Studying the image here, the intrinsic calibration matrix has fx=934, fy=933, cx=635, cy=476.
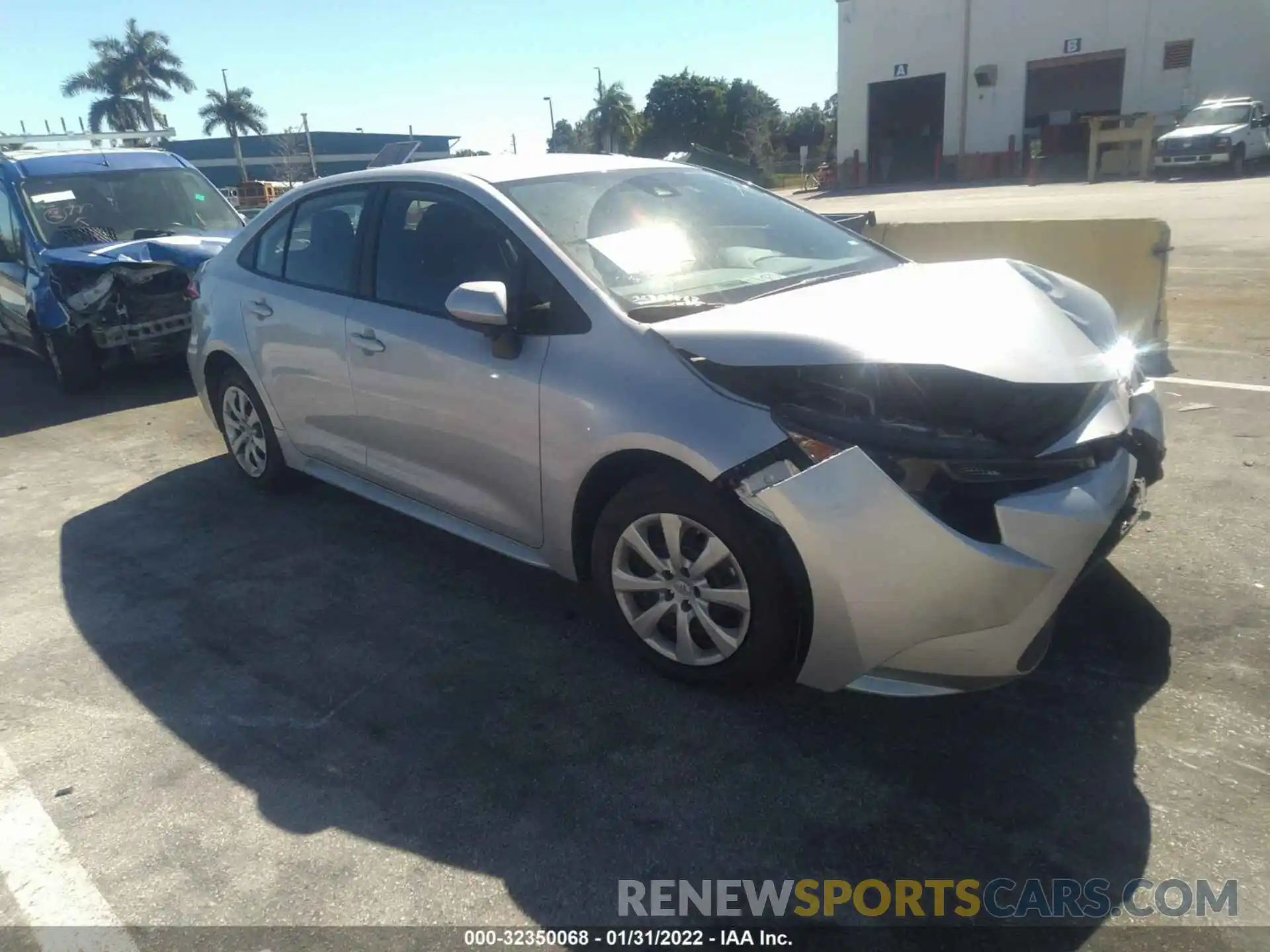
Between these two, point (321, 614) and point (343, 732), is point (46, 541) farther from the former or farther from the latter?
point (343, 732)

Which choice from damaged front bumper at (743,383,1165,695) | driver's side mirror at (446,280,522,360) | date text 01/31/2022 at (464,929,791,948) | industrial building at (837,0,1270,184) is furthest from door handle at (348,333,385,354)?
industrial building at (837,0,1270,184)

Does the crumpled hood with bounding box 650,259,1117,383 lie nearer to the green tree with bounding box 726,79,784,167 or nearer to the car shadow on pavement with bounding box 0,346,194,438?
the car shadow on pavement with bounding box 0,346,194,438

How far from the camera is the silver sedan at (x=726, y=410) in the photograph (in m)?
2.55

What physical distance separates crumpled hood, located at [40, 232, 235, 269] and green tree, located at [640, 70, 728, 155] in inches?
2616

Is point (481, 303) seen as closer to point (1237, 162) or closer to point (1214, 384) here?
point (1214, 384)

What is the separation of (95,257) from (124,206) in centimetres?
100

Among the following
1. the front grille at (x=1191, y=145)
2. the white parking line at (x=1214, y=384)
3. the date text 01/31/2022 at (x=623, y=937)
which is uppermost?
the front grille at (x=1191, y=145)

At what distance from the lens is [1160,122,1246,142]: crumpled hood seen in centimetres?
2561

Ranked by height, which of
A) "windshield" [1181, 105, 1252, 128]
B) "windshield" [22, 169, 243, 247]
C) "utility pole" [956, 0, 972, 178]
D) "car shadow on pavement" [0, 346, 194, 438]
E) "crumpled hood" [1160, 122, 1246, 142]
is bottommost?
"car shadow on pavement" [0, 346, 194, 438]

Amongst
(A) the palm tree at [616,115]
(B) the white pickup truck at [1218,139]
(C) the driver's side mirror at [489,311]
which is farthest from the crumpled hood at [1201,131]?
(A) the palm tree at [616,115]

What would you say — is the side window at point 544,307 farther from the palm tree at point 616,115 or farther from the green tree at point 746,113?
the palm tree at point 616,115

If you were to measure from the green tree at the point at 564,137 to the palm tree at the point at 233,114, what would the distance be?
2015 centimetres

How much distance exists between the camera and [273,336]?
461 cm

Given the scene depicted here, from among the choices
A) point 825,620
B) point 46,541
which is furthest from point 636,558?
point 46,541
